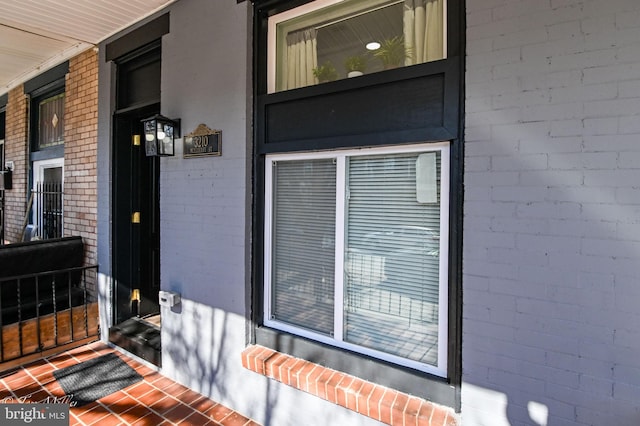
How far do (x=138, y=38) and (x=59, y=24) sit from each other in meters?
0.88

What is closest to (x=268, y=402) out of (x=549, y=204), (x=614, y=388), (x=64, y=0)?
(x=614, y=388)

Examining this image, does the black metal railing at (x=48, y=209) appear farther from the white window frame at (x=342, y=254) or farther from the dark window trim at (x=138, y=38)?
the white window frame at (x=342, y=254)

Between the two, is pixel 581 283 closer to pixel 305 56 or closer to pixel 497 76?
pixel 497 76

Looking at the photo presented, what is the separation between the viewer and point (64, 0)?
3.18 metres

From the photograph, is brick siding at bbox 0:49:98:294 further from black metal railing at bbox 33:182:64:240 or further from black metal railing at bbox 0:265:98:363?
black metal railing at bbox 33:182:64:240

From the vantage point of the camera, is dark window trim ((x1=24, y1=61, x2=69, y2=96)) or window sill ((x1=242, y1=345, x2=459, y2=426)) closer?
window sill ((x1=242, y1=345, x2=459, y2=426))

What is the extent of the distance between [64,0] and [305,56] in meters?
2.40

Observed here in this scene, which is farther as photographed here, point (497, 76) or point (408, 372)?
point (408, 372)

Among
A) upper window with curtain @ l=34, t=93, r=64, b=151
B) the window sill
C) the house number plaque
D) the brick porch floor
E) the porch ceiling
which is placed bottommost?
the brick porch floor

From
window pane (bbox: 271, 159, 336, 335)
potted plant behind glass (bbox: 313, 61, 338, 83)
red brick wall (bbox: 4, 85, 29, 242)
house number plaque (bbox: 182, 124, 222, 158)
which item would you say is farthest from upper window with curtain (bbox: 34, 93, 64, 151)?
potted plant behind glass (bbox: 313, 61, 338, 83)

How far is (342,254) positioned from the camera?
7.97ft

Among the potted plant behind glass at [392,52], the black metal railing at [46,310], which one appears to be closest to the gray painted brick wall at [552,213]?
the potted plant behind glass at [392,52]

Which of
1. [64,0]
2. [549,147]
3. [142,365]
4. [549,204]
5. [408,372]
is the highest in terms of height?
[64,0]

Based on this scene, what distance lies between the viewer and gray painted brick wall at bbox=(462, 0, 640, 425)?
1541mm
